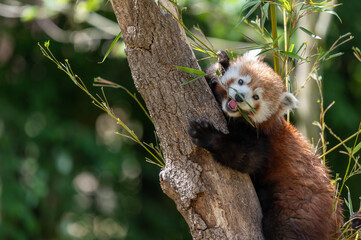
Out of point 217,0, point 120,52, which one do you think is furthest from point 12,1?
point 217,0

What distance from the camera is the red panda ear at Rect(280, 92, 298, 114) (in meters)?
3.14

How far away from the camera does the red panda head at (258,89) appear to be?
10.1 ft

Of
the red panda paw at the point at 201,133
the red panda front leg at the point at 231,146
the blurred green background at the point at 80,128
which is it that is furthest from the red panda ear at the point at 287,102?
the blurred green background at the point at 80,128

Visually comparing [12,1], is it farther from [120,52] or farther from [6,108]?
[120,52]

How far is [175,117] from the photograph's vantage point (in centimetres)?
246

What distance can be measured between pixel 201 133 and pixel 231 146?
35 cm

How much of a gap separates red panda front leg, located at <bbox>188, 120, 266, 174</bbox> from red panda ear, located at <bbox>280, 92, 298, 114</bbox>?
27 cm

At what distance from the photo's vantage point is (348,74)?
21.9ft

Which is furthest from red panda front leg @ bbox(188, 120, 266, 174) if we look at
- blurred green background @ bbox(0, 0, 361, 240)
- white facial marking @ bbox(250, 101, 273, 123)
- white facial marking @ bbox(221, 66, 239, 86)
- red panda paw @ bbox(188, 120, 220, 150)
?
blurred green background @ bbox(0, 0, 361, 240)

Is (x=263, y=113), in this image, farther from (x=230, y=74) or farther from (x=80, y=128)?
(x=80, y=128)

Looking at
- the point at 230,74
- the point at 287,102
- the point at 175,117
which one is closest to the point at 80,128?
the point at 230,74

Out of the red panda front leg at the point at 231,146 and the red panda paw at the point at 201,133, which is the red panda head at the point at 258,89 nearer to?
the red panda front leg at the point at 231,146

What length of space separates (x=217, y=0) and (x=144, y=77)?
10.5 feet

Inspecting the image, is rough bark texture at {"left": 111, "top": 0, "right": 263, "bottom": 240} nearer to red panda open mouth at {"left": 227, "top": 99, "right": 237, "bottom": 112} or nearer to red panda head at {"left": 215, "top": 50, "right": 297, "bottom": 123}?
red panda open mouth at {"left": 227, "top": 99, "right": 237, "bottom": 112}
